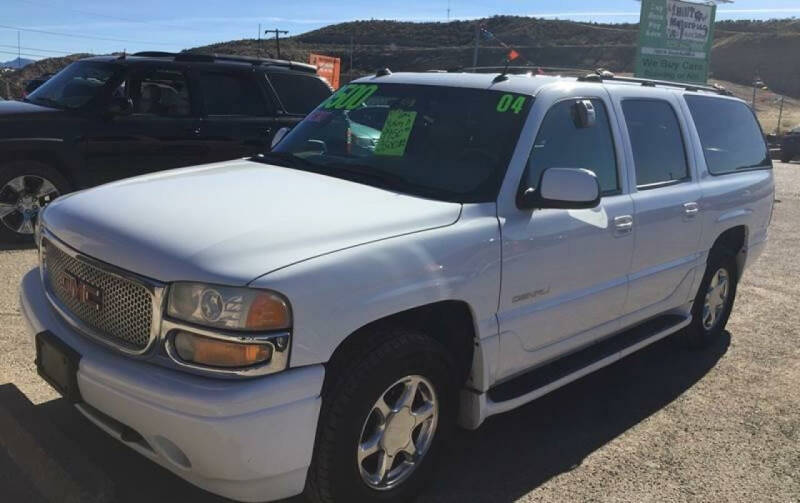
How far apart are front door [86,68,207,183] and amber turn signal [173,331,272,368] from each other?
5.22m

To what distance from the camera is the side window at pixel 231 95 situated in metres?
7.68

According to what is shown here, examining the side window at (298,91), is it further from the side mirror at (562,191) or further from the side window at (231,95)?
the side mirror at (562,191)

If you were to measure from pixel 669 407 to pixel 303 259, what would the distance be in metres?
2.84

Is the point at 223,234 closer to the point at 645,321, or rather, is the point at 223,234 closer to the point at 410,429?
the point at 410,429

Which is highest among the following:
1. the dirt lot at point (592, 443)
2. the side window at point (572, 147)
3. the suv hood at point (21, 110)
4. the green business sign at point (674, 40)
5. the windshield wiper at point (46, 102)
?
the green business sign at point (674, 40)

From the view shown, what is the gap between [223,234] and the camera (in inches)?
105

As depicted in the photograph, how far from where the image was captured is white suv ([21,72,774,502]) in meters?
2.48

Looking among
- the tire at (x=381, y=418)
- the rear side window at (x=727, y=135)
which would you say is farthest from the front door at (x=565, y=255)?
the rear side window at (x=727, y=135)

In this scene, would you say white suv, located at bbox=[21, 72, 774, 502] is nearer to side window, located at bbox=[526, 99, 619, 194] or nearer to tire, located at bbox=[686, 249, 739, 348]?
side window, located at bbox=[526, 99, 619, 194]

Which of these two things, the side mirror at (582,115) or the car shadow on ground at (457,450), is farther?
the side mirror at (582,115)

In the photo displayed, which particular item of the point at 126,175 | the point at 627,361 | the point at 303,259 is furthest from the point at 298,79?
the point at 303,259

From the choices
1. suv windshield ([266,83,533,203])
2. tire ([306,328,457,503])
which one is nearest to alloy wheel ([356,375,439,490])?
tire ([306,328,457,503])

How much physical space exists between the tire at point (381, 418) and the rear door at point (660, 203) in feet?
5.26

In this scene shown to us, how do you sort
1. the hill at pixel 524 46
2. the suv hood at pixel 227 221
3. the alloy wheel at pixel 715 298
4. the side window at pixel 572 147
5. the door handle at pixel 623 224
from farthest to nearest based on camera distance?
the hill at pixel 524 46
the alloy wheel at pixel 715 298
the door handle at pixel 623 224
the side window at pixel 572 147
the suv hood at pixel 227 221
